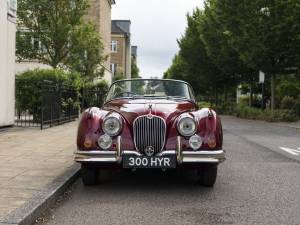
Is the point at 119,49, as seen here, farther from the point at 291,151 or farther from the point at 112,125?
the point at 112,125

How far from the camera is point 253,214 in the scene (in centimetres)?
575

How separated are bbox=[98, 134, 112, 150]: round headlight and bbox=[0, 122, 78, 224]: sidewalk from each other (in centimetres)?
82

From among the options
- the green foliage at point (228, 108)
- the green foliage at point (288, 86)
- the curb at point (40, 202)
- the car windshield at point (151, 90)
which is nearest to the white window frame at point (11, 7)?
the car windshield at point (151, 90)

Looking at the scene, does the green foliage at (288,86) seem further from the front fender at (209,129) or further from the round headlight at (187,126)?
the round headlight at (187,126)

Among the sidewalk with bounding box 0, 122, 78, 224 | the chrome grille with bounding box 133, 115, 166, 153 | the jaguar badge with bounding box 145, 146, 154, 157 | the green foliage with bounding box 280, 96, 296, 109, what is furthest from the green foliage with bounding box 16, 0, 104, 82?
the jaguar badge with bounding box 145, 146, 154, 157

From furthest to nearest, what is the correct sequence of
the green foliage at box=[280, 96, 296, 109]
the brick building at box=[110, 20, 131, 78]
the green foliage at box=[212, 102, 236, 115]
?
the brick building at box=[110, 20, 131, 78] < the green foliage at box=[212, 102, 236, 115] < the green foliage at box=[280, 96, 296, 109]

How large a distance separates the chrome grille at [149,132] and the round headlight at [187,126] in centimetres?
22

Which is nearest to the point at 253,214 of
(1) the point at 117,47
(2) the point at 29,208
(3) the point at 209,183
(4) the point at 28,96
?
(3) the point at 209,183

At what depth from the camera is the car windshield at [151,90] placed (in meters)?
8.61

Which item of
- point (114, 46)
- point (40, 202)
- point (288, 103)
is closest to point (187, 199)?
point (40, 202)

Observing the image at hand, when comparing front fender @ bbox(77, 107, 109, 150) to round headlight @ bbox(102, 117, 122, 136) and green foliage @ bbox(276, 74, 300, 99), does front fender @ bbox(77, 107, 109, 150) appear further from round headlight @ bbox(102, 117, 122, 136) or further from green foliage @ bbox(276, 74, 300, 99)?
green foliage @ bbox(276, 74, 300, 99)

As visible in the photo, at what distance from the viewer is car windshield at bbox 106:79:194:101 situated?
28.2ft

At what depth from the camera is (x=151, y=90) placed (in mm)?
8734

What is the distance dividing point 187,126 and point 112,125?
963 mm
